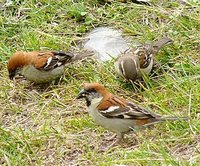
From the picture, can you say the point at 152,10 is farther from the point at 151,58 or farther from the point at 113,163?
the point at 113,163

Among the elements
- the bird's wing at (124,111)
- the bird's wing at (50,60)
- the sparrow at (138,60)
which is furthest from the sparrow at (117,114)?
the bird's wing at (50,60)

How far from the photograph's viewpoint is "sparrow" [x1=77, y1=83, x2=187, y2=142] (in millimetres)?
5355

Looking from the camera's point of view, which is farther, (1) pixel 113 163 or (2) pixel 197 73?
(2) pixel 197 73

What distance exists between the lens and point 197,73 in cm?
617

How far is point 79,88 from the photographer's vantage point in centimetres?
648

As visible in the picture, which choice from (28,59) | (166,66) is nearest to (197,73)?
(166,66)

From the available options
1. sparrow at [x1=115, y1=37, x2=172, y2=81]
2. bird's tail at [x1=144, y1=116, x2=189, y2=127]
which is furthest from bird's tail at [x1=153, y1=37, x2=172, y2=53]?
bird's tail at [x1=144, y1=116, x2=189, y2=127]

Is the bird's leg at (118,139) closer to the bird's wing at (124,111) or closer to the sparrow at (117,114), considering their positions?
the sparrow at (117,114)

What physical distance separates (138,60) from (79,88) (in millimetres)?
653

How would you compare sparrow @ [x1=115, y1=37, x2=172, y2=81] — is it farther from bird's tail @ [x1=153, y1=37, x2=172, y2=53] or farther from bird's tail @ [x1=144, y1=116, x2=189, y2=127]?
bird's tail @ [x1=144, y1=116, x2=189, y2=127]

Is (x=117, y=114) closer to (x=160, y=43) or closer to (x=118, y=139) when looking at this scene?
(x=118, y=139)

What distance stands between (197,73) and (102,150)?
1338 millimetres

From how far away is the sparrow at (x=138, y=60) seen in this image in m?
6.39

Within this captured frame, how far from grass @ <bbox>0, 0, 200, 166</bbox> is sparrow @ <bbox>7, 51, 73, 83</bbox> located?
11cm
